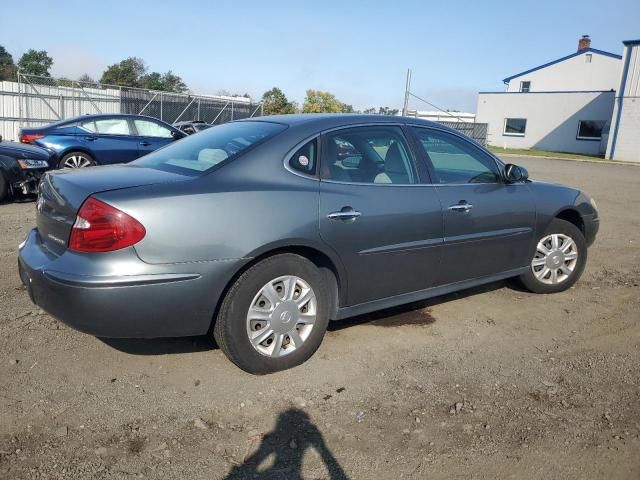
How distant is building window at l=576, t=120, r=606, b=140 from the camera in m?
33.2

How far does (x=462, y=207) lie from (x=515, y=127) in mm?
35429

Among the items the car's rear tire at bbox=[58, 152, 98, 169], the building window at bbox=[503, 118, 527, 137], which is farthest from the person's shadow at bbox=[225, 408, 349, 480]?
the building window at bbox=[503, 118, 527, 137]

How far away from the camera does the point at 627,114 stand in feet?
92.8

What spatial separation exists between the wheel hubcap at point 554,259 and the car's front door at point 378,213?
1.44 metres

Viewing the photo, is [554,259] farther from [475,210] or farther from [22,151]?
[22,151]

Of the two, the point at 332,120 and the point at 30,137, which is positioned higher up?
the point at 332,120

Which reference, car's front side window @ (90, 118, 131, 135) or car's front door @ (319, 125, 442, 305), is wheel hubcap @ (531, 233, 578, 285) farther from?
car's front side window @ (90, 118, 131, 135)

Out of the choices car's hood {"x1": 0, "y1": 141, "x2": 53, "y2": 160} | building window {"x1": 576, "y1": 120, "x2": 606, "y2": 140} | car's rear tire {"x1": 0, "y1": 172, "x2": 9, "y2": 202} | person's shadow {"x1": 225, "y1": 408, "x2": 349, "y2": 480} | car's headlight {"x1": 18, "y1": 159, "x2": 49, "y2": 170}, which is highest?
building window {"x1": 576, "y1": 120, "x2": 606, "y2": 140}

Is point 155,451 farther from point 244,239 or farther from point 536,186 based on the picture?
point 536,186

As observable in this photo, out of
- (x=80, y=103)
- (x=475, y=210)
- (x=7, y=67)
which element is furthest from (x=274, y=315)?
(x=7, y=67)

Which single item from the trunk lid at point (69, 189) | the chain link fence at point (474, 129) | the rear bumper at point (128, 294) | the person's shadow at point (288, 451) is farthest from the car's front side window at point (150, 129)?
the chain link fence at point (474, 129)

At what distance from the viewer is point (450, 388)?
135 inches

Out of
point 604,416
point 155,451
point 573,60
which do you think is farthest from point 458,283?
point 573,60

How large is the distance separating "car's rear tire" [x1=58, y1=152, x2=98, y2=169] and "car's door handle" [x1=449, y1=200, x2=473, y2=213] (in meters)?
8.15
